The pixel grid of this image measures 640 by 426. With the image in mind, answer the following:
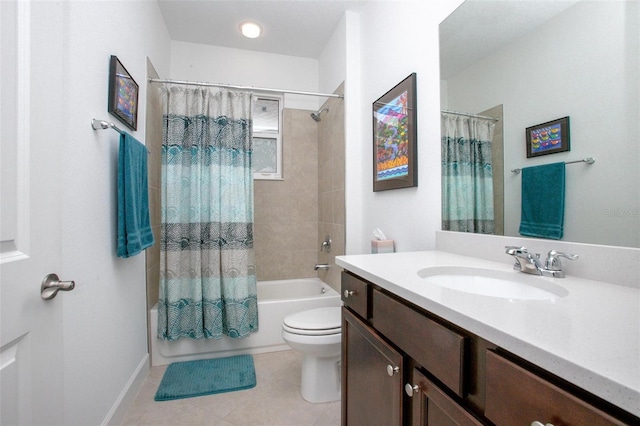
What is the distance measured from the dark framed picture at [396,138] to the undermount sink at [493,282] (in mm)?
662

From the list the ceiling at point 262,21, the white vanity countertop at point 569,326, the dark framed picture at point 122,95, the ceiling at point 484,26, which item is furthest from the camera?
the ceiling at point 262,21

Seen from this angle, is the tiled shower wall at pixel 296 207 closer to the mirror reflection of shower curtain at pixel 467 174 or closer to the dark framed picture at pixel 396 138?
the dark framed picture at pixel 396 138

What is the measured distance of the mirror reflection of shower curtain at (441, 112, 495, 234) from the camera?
3.91ft

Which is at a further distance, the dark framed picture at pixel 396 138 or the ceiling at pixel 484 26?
the dark framed picture at pixel 396 138

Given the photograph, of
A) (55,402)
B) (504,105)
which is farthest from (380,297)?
(55,402)

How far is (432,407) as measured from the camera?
66 cm

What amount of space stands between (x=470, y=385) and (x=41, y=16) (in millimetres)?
1365

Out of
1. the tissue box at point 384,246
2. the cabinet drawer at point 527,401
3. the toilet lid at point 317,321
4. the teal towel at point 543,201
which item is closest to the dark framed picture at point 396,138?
the tissue box at point 384,246

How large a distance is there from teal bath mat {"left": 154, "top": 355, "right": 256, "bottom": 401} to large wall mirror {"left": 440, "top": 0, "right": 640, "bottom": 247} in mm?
1758

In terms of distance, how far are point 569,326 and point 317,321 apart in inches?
52.0

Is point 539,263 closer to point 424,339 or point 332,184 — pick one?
point 424,339

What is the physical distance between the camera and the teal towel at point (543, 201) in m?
0.89

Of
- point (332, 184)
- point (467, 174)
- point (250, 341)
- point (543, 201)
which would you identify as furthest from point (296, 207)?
point (543, 201)

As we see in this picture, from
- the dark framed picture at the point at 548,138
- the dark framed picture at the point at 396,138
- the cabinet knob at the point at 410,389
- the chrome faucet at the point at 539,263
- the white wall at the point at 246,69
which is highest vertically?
the white wall at the point at 246,69
